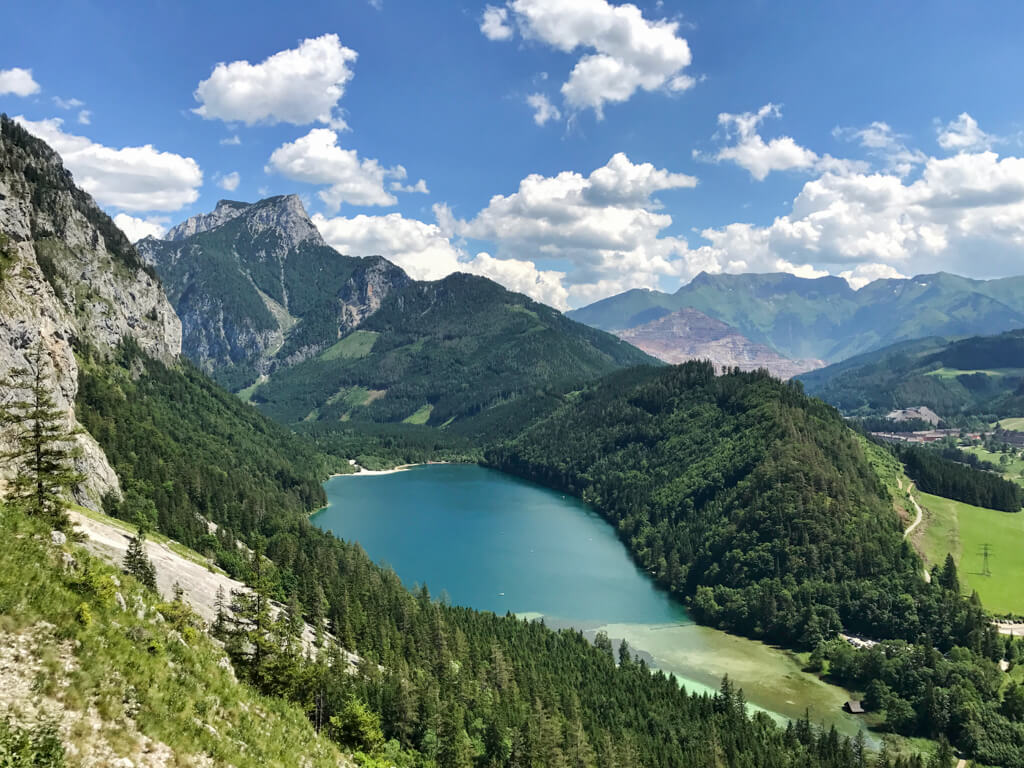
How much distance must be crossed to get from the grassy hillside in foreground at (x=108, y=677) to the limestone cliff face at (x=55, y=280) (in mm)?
72352

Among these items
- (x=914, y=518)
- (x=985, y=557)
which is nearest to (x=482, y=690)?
(x=985, y=557)

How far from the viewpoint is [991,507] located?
179m

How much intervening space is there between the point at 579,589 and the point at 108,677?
127m

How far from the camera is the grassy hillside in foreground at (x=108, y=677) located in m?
19.2

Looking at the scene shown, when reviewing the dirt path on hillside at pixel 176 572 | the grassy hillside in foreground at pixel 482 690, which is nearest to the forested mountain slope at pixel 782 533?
the grassy hillside in foreground at pixel 482 690

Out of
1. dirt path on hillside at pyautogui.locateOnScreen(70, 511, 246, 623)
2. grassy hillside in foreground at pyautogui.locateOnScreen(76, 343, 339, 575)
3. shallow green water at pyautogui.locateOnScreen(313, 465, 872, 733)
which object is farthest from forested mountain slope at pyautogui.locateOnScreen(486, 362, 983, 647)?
dirt path on hillside at pyautogui.locateOnScreen(70, 511, 246, 623)

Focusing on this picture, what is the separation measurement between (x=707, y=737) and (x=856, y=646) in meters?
54.3

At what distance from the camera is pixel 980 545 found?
145m

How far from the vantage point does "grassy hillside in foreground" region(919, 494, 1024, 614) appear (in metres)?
127

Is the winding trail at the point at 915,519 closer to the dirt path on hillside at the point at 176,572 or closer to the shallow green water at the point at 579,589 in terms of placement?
the shallow green water at the point at 579,589

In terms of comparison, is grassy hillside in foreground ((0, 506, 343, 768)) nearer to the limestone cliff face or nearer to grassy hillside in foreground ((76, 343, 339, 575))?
grassy hillside in foreground ((76, 343, 339, 575))

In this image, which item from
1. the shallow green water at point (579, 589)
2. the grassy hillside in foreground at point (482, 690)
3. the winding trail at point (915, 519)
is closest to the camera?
the grassy hillside in foreground at point (482, 690)

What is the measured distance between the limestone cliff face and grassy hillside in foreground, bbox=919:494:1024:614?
156431mm

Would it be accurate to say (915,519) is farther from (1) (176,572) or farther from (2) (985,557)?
(1) (176,572)
